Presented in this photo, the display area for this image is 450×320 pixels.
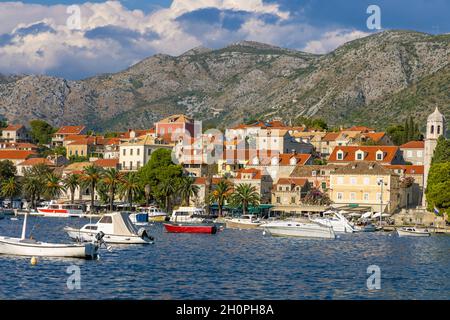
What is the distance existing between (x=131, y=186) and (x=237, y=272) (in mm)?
86371

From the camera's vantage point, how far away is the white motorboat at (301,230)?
89.9 meters

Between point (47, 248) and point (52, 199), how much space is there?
105024mm

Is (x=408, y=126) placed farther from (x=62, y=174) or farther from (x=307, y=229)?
(x=307, y=229)

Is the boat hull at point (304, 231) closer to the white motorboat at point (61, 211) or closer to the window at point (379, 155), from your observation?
the white motorboat at point (61, 211)

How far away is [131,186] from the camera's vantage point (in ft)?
454

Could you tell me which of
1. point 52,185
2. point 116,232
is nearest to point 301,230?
point 116,232

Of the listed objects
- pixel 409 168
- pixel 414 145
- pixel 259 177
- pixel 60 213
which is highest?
pixel 414 145

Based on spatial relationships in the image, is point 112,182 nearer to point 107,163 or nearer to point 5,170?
point 107,163

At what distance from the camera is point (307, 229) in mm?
90188

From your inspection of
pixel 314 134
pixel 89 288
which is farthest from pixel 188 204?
pixel 89 288

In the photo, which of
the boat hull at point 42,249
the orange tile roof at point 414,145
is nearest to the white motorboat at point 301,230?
the boat hull at point 42,249

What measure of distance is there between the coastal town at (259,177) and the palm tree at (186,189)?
0.21 meters

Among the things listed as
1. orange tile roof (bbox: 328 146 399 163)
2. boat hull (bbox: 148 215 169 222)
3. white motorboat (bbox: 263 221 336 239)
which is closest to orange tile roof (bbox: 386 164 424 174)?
orange tile roof (bbox: 328 146 399 163)

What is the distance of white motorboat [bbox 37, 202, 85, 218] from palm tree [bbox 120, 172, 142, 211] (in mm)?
7715
